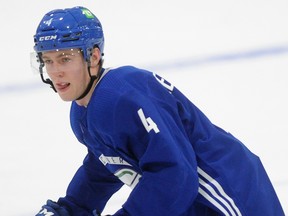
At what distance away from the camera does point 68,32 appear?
1.80m

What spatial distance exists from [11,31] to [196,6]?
1.01 meters

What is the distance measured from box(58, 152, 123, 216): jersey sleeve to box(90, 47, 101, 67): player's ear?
342 millimetres

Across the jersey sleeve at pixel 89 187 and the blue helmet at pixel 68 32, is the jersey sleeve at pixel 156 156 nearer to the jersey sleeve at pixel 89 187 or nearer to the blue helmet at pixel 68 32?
the blue helmet at pixel 68 32

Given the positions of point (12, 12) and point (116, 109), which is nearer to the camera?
point (116, 109)

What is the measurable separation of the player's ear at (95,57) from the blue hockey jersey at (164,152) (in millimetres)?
66

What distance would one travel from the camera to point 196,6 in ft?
12.8

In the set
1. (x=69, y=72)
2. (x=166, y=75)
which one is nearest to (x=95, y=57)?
(x=69, y=72)

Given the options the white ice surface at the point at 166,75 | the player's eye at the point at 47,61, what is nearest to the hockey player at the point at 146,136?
the player's eye at the point at 47,61

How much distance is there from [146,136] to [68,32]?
1.12 ft

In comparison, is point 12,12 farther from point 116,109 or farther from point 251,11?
point 116,109

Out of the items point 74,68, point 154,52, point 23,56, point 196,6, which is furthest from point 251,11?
point 74,68

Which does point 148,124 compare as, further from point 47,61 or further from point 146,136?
point 47,61

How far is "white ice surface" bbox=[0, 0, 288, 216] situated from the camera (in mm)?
2748

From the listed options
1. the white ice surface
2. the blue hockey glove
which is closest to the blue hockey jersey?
the blue hockey glove
